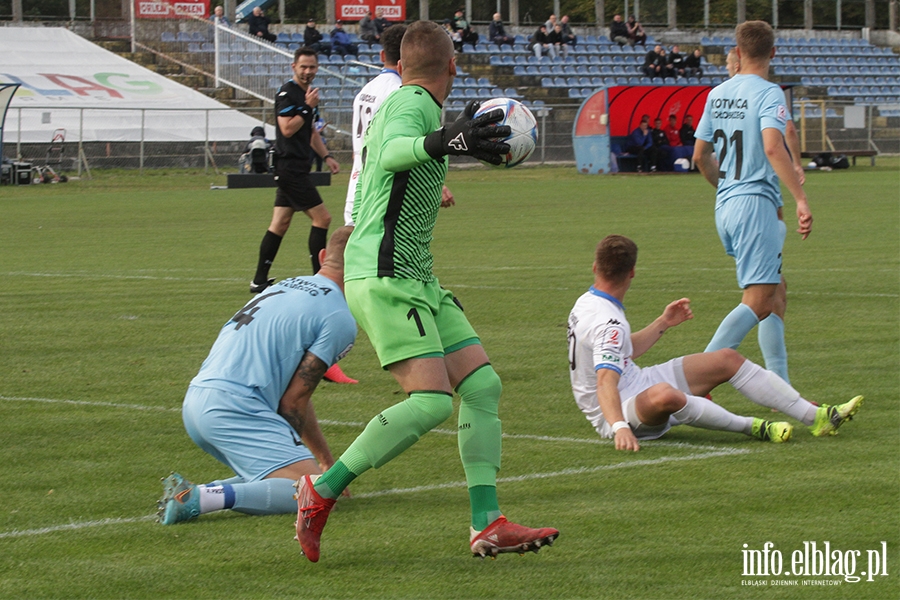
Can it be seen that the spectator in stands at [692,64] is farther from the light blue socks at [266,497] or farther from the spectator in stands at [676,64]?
the light blue socks at [266,497]

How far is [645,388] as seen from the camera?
19.7 ft

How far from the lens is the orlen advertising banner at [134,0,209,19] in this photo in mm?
42031

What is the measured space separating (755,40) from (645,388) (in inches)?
86.9

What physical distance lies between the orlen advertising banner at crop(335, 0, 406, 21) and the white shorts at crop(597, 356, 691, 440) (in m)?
40.8

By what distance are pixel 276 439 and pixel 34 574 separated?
1.13 meters

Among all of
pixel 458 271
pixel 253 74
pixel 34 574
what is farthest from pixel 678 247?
pixel 253 74

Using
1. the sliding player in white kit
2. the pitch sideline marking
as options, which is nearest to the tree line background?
the sliding player in white kit

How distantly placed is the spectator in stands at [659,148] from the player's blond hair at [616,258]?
2899 cm

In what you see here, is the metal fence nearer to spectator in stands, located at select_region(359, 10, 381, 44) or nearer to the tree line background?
spectator in stands, located at select_region(359, 10, 381, 44)

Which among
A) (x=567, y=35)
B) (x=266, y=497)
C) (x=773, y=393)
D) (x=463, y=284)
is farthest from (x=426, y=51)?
(x=567, y=35)

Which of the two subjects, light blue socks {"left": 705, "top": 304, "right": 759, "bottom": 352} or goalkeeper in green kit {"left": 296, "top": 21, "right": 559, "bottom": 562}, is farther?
light blue socks {"left": 705, "top": 304, "right": 759, "bottom": 352}

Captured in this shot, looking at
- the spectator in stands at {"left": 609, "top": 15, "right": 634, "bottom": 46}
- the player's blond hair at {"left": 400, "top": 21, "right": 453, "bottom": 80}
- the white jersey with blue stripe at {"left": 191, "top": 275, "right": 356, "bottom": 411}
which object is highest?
the spectator in stands at {"left": 609, "top": 15, "right": 634, "bottom": 46}

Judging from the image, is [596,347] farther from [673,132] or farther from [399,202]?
[673,132]

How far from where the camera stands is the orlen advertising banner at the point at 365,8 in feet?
150
